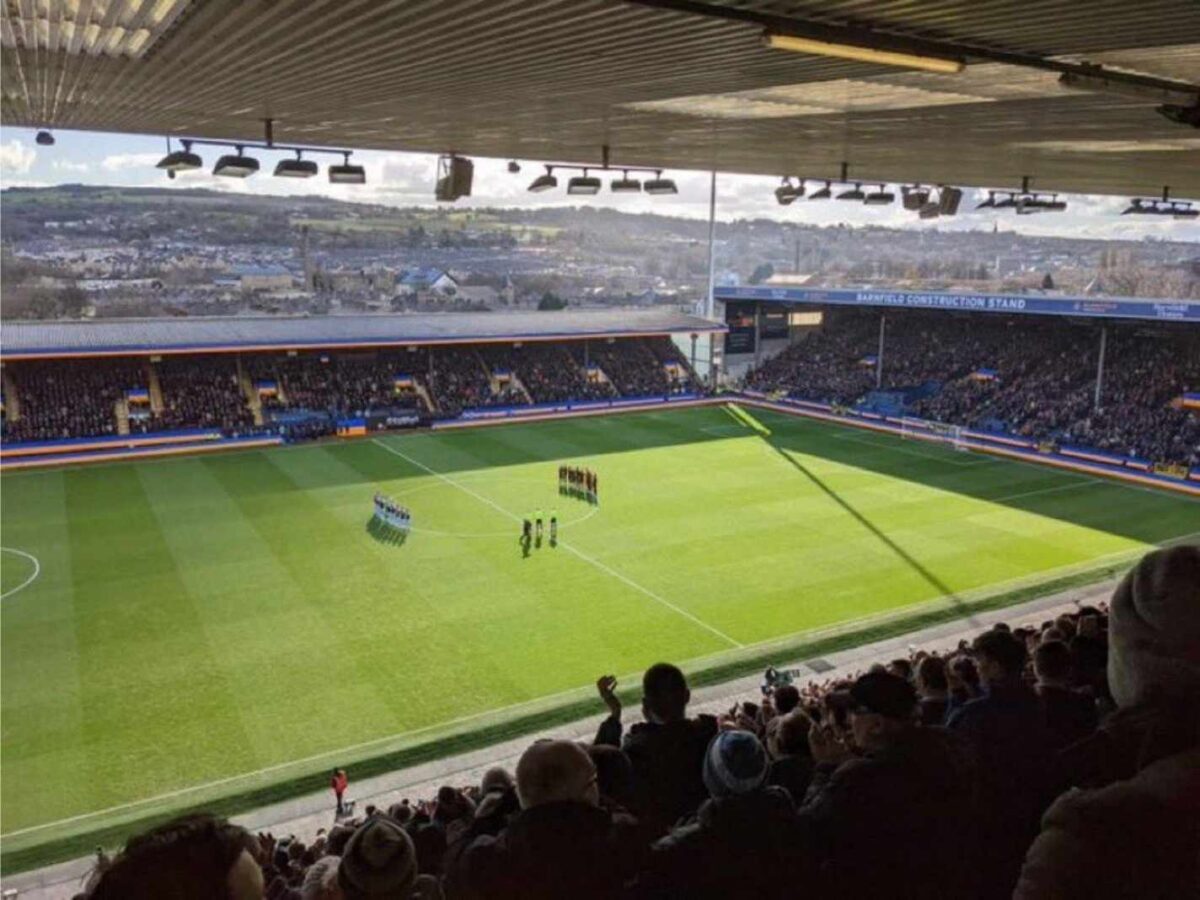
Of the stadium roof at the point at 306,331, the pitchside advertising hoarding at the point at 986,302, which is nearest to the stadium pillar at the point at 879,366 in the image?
the pitchside advertising hoarding at the point at 986,302

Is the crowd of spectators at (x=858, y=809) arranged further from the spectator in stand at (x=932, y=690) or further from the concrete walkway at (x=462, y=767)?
the concrete walkway at (x=462, y=767)

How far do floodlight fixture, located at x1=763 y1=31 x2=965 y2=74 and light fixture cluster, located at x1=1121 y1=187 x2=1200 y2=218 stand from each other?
15588 millimetres

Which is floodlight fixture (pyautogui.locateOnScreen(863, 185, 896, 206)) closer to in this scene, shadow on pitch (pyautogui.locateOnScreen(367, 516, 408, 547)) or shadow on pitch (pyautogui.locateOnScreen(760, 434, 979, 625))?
shadow on pitch (pyautogui.locateOnScreen(760, 434, 979, 625))

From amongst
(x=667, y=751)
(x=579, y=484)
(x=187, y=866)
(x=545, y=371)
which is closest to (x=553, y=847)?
(x=187, y=866)

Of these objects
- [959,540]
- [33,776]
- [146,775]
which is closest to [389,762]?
[146,775]

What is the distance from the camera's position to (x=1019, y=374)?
42.5m

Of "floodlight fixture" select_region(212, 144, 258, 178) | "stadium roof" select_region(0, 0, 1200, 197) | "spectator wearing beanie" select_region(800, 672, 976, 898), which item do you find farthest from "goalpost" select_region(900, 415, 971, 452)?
"spectator wearing beanie" select_region(800, 672, 976, 898)

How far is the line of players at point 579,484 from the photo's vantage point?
2845 cm

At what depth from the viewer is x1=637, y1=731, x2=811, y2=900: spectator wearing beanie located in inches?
117

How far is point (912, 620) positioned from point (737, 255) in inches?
6491

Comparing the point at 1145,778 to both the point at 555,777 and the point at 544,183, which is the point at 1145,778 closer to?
the point at 555,777

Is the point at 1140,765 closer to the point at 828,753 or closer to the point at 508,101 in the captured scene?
the point at 828,753

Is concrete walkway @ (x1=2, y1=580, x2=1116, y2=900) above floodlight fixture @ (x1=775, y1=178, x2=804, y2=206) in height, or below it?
below

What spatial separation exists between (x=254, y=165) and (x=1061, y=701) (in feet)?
42.1
